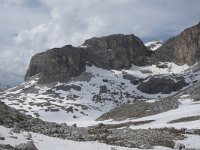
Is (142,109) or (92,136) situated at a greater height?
(142,109)

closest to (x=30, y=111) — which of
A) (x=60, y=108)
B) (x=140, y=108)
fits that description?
(x=60, y=108)

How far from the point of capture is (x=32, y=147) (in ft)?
105

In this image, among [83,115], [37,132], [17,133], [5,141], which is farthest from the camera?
[83,115]

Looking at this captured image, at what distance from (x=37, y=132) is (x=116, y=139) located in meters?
9.26

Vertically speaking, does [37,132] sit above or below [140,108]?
below

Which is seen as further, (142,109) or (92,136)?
(142,109)

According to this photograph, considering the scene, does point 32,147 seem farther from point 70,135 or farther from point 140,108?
point 140,108

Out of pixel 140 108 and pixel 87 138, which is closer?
pixel 87 138

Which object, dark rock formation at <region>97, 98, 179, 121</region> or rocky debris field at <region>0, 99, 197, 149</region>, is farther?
dark rock formation at <region>97, 98, 179, 121</region>

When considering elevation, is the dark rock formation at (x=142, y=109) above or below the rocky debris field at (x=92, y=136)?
above

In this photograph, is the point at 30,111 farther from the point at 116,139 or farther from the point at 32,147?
the point at 32,147

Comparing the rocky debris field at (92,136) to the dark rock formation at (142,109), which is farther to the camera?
the dark rock formation at (142,109)

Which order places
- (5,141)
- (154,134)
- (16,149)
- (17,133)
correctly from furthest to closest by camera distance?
(154,134), (17,133), (5,141), (16,149)

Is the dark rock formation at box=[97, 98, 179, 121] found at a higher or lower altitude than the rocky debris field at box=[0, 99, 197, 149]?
higher
